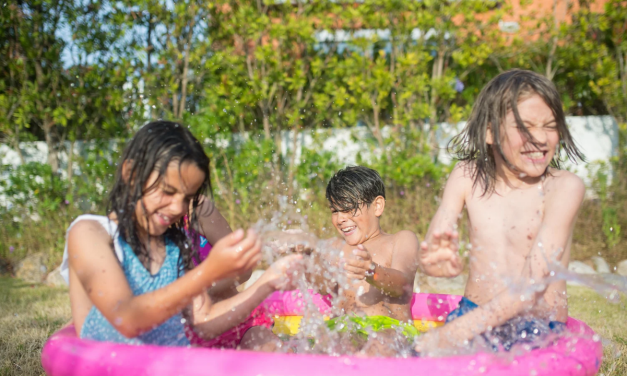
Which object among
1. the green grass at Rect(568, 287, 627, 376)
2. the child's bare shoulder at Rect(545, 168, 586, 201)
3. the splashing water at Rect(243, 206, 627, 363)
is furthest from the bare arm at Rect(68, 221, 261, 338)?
the green grass at Rect(568, 287, 627, 376)

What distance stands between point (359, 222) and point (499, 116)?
93cm

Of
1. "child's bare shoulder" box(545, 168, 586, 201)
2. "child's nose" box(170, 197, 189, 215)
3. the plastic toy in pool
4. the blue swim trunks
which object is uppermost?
"child's bare shoulder" box(545, 168, 586, 201)

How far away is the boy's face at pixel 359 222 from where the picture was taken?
2768 millimetres

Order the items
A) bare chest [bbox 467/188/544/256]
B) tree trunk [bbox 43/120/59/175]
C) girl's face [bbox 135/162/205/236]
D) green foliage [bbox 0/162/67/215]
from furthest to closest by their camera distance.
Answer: tree trunk [bbox 43/120/59/175] → green foliage [bbox 0/162/67/215] → bare chest [bbox 467/188/544/256] → girl's face [bbox 135/162/205/236]

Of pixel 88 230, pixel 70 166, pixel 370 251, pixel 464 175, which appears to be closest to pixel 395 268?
pixel 370 251

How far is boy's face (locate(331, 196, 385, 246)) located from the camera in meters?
2.77

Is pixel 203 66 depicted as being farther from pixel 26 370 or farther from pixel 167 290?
pixel 167 290

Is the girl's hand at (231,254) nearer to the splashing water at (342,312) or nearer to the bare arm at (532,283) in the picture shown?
the splashing water at (342,312)

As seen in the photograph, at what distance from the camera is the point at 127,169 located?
179 centimetres

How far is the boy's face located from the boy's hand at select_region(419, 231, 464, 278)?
0.91 metres

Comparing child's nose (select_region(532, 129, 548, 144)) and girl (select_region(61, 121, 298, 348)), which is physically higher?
child's nose (select_region(532, 129, 548, 144))

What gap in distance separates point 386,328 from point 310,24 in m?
4.05

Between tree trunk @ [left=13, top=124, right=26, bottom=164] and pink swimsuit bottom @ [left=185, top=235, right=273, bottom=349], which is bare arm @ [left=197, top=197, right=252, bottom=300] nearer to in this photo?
pink swimsuit bottom @ [left=185, top=235, right=273, bottom=349]

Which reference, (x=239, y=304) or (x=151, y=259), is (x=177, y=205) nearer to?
(x=151, y=259)
